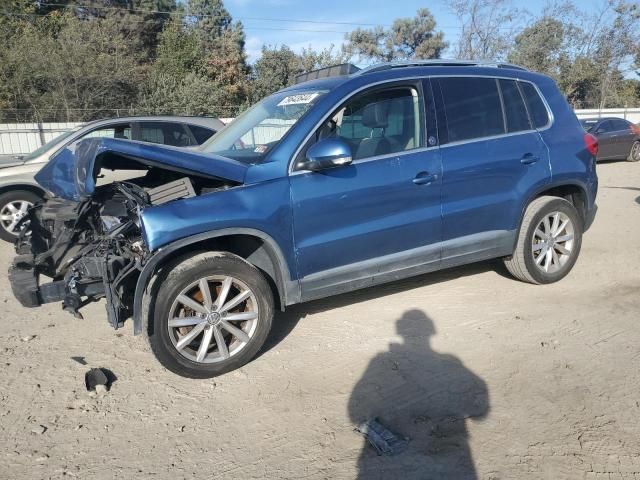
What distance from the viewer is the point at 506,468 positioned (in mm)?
2619

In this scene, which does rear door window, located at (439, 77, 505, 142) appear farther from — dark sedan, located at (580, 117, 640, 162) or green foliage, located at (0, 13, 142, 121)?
green foliage, located at (0, 13, 142, 121)

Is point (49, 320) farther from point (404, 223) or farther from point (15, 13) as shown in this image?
point (15, 13)

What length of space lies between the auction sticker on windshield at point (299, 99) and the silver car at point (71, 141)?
3.31m

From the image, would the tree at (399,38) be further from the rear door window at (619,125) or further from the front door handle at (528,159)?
the front door handle at (528,159)

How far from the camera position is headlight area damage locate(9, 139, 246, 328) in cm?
360

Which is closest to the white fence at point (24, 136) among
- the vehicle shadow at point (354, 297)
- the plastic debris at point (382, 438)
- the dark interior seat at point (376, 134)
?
the vehicle shadow at point (354, 297)

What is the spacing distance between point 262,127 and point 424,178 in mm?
1434

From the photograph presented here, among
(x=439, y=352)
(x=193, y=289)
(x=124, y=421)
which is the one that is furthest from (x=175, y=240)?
(x=439, y=352)

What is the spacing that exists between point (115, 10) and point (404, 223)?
45.2m

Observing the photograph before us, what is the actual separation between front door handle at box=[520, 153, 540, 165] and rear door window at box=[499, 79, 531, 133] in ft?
0.80

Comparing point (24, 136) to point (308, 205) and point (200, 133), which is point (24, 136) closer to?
point (200, 133)

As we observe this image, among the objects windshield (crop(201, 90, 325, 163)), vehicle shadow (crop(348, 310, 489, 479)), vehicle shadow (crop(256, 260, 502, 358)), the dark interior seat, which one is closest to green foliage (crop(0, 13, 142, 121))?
windshield (crop(201, 90, 325, 163))

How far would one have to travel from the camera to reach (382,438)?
9.41 ft

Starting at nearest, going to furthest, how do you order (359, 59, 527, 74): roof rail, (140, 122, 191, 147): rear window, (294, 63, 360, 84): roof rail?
(359, 59, 527, 74): roof rail < (294, 63, 360, 84): roof rail < (140, 122, 191, 147): rear window
